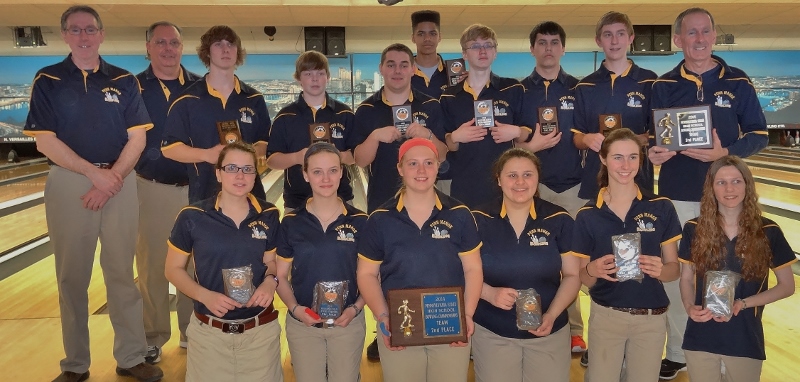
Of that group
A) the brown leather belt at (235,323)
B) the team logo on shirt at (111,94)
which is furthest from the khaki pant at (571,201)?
the team logo on shirt at (111,94)

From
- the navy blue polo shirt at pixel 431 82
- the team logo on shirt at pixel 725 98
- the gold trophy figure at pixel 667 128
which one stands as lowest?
the gold trophy figure at pixel 667 128

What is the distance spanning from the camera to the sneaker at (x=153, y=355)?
353 cm

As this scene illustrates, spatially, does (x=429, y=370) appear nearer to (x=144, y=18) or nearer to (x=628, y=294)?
(x=628, y=294)

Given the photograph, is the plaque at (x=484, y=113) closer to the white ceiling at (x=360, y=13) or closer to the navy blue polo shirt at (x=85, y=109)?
the navy blue polo shirt at (x=85, y=109)

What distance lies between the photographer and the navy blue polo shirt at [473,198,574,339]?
2.64m

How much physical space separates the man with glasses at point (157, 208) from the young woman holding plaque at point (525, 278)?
1.90 m

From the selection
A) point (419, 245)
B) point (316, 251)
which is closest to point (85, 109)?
point (316, 251)

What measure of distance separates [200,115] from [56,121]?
688 mm

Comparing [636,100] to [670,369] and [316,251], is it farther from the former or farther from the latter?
[316,251]

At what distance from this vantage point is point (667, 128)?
3.10 meters

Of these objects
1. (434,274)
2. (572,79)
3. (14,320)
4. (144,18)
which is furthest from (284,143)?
(144,18)

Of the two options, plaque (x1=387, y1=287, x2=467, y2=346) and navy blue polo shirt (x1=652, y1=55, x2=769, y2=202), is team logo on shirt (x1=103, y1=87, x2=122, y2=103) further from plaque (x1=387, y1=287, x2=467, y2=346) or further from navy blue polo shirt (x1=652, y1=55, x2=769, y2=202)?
navy blue polo shirt (x1=652, y1=55, x2=769, y2=202)

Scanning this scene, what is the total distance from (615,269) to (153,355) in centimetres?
250

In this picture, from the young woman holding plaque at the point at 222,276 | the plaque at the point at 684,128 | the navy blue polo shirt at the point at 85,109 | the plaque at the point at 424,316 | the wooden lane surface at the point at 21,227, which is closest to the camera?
the plaque at the point at 424,316
